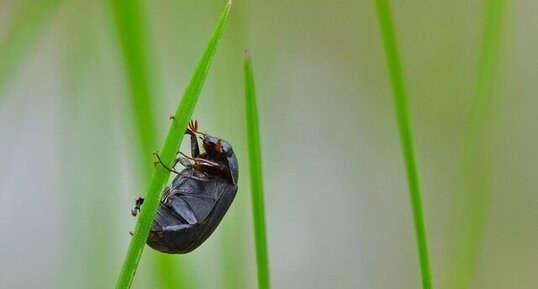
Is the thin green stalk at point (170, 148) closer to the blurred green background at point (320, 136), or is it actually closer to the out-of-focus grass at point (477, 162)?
the out-of-focus grass at point (477, 162)

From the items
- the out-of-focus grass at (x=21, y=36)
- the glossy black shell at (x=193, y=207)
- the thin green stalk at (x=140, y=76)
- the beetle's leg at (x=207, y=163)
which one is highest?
the out-of-focus grass at (x=21, y=36)

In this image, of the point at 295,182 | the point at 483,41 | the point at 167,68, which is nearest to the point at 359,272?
the point at 295,182

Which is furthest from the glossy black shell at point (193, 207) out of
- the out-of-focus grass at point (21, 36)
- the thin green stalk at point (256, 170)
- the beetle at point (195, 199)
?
the out-of-focus grass at point (21, 36)

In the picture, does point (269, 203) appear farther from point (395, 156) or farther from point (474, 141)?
point (474, 141)

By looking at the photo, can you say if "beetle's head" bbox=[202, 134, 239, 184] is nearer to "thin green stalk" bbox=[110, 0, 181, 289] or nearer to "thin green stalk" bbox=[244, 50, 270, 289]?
"thin green stalk" bbox=[110, 0, 181, 289]

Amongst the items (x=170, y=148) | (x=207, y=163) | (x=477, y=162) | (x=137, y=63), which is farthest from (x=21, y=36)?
(x=477, y=162)

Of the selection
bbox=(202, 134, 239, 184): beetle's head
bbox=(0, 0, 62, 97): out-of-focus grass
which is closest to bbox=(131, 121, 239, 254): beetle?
bbox=(202, 134, 239, 184): beetle's head

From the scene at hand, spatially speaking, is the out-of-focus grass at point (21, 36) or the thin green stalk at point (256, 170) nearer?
the thin green stalk at point (256, 170)

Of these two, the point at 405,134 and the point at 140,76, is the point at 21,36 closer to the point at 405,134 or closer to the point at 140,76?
the point at 140,76
